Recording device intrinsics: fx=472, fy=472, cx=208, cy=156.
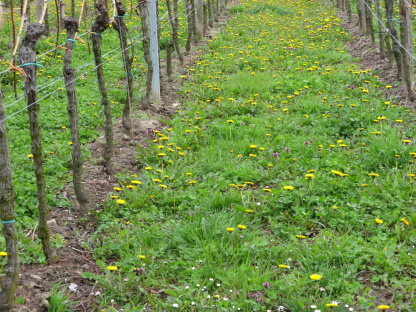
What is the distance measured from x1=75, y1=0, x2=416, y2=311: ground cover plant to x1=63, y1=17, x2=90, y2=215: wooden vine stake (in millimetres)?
241

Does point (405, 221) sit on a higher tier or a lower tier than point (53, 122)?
lower

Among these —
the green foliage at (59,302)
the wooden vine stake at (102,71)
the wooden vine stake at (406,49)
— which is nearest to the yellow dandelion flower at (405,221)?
the green foliage at (59,302)

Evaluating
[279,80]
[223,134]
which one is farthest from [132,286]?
[279,80]

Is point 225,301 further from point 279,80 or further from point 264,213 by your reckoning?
point 279,80

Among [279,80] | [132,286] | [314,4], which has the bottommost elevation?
[132,286]

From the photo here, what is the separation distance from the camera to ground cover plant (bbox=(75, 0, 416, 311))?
11.3 ft

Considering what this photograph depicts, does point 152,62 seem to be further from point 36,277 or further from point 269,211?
point 36,277

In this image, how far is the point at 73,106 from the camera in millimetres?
4426

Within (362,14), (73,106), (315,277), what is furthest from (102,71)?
(362,14)

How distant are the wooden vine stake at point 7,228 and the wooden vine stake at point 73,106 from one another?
1396 mm

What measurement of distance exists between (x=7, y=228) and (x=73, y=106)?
169cm

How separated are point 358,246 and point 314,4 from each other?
765 inches

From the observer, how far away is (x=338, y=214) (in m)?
4.38

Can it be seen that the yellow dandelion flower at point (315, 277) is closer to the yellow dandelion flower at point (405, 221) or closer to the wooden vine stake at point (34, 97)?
the yellow dandelion flower at point (405, 221)
